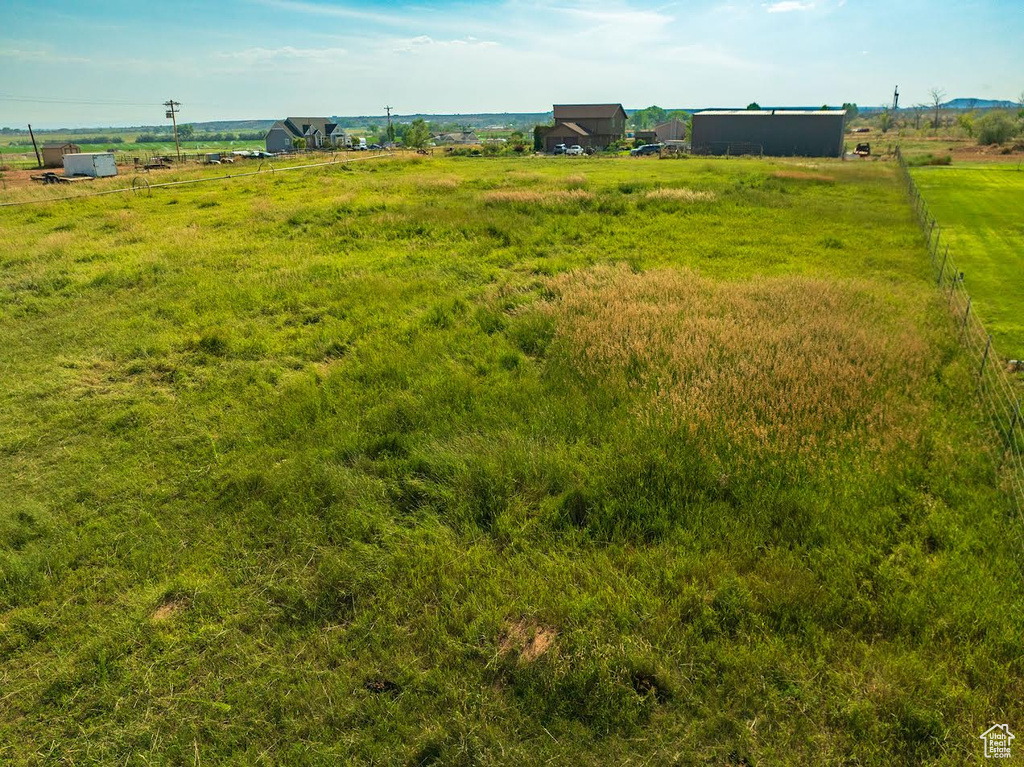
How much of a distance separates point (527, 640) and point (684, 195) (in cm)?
2764

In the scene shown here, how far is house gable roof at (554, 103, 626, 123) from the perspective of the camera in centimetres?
9962

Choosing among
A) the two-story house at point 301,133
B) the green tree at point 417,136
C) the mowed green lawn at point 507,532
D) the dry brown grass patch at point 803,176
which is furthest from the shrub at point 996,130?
the two-story house at point 301,133

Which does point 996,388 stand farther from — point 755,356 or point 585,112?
point 585,112

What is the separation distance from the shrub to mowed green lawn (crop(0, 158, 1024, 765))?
8607cm

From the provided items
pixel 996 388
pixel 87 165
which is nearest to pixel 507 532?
pixel 996 388

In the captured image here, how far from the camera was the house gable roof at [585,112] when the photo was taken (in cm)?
9962

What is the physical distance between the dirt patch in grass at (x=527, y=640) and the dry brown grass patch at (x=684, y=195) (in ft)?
85.9

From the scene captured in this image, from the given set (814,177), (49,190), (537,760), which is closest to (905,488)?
(537,760)

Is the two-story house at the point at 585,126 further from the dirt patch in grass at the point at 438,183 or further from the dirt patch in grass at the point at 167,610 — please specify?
the dirt patch in grass at the point at 167,610

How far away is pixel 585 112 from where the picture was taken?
100875 millimetres

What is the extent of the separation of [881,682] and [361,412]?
7.74 meters

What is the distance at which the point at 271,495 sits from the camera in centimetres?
785

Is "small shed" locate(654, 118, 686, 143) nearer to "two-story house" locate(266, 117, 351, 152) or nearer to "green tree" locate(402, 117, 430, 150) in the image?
"green tree" locate(402, 117, 430, 150)

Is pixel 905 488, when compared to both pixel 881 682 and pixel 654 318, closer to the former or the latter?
pixel 881 682
